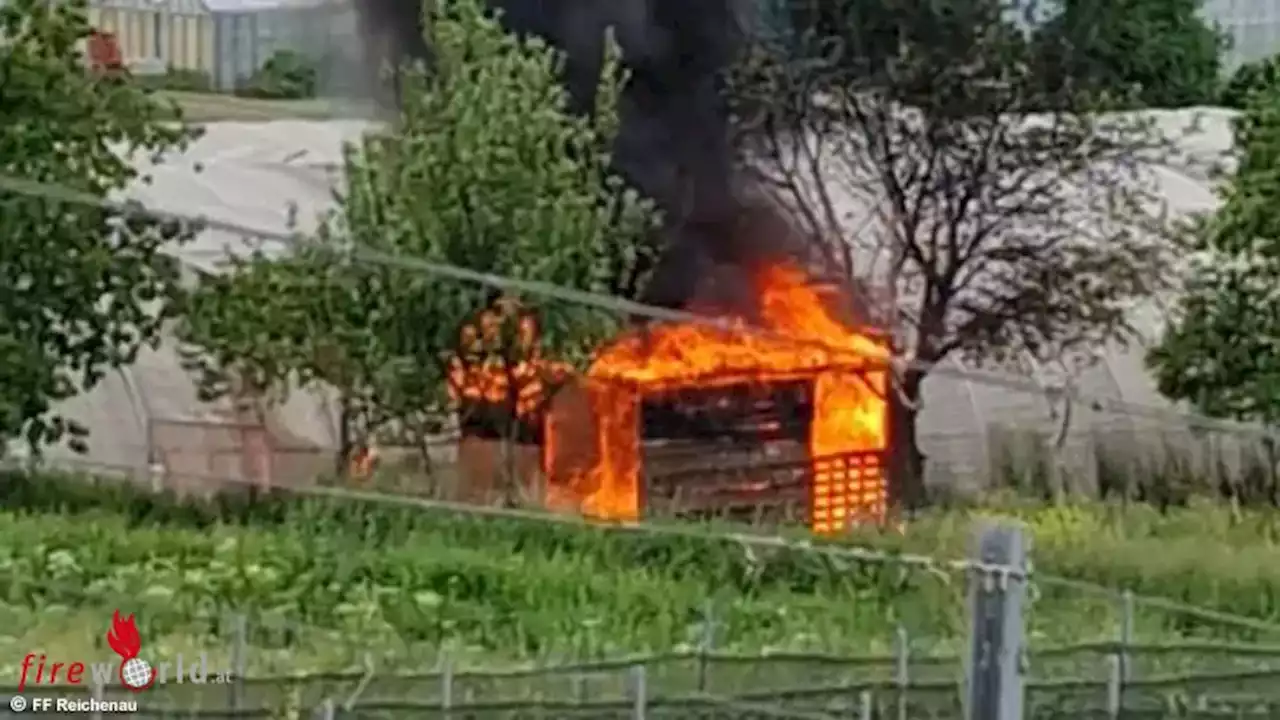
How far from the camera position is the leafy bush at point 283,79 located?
4.62 meters

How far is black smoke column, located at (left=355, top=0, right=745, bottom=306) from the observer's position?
4.00 m

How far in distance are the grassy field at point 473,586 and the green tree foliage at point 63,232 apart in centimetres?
23

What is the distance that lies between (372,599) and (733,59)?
157 cm

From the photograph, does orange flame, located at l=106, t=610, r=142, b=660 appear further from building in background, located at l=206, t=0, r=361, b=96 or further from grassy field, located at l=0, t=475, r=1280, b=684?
building in background, located at l=206, t=0, r=361, b=96

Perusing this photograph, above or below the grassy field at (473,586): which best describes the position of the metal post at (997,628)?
above

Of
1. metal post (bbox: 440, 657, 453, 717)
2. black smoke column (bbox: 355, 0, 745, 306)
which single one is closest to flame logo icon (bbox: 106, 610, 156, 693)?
metal post (bbox: 440, 657, 453, 717)

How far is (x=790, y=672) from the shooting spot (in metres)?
2.40

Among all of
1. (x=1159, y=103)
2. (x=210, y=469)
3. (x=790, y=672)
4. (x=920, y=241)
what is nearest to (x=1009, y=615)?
(x=790, y=672)

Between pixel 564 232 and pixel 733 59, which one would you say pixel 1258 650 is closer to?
pixel 564 232

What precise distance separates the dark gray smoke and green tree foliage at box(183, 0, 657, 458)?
0.99 feet

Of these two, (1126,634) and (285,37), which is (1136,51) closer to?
(285,37)

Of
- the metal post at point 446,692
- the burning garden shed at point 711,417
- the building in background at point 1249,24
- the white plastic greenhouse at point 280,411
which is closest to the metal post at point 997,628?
the metal post at point 446,692

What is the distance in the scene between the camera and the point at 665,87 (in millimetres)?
4105

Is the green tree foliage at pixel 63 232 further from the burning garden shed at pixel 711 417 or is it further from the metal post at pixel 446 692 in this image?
the metal post at pixel 446 692
